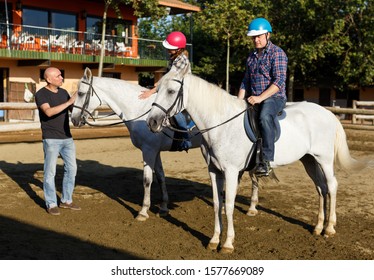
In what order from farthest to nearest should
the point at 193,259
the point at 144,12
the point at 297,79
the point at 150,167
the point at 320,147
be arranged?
the point at 297,79 → the point at 144,12 → the point at 150,167 → the point at 320,147 → the point at 193,259

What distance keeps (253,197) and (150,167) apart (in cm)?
167

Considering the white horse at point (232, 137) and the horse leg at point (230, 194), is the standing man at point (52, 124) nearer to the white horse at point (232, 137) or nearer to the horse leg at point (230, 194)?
the white horse at point (232, 137)

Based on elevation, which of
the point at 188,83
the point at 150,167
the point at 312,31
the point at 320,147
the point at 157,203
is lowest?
the point at 157,203

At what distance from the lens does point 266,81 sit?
5371 millimetres

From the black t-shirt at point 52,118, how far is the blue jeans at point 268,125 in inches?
119

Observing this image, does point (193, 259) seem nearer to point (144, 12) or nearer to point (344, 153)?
point (344, 153)

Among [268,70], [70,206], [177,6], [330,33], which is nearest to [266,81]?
[268,70]

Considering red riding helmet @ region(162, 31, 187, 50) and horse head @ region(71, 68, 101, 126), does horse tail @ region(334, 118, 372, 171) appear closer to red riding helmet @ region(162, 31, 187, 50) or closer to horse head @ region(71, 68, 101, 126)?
red riding helmet @ region(162, 31, 187, 50)

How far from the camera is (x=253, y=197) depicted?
6828mm

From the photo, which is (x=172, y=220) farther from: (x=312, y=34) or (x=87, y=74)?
(x=312, y=34)

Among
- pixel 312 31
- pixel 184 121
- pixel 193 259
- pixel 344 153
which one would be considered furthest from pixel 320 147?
pixel 312 31

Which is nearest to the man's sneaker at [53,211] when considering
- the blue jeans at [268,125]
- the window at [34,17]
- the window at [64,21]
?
the blue jeans at [268,125]

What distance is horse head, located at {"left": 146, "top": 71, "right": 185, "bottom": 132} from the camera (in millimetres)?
4645

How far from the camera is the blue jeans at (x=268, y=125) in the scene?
515 cm
